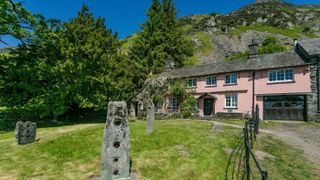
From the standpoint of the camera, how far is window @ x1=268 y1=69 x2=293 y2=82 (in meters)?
26.8

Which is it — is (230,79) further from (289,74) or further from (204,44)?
(204,44)

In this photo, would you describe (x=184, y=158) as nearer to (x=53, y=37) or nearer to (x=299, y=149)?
(x=299, y=149)

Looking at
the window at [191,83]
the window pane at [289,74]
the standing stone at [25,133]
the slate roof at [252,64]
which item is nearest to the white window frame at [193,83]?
the window at [191,83]

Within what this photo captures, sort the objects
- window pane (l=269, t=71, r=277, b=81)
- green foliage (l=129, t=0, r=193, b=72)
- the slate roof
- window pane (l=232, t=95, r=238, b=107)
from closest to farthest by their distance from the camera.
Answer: the slate roof, window pane (l=269, t=71, r=277, b=81), window pane (l=232, t=95, r=238, b=107), green foliage (l=129, t=0, r=193, b=72)

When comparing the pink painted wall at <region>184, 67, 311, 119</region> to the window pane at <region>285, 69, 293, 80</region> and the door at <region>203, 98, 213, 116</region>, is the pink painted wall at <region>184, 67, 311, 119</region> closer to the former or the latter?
the window pane at <region>285, 69, 293, 80</region>

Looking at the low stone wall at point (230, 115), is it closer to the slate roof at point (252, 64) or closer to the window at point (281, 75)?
the window at point (281, 75)

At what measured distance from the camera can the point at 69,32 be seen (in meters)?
26.4

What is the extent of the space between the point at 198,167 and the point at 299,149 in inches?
266

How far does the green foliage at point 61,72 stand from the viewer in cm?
2158

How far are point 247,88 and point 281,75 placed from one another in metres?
4.30

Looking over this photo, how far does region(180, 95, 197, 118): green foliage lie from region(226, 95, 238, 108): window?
4551mm

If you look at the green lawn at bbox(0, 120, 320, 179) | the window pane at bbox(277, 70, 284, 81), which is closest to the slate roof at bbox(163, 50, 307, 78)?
the window pane at bbox(277, 70, 284, 81)

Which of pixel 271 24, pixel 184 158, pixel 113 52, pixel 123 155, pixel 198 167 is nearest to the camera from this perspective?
pixel 123 155

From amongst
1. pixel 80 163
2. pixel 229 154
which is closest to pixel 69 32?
pixel 80 163
